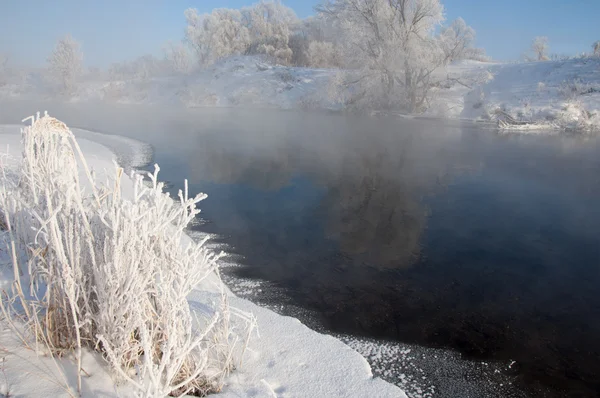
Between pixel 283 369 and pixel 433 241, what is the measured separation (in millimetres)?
3818

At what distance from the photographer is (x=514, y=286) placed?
4.71m

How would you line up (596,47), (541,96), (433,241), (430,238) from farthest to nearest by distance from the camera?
(596,47)
(541,96)
(430,238)
(433,241)

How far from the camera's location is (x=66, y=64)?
37438 millimetres

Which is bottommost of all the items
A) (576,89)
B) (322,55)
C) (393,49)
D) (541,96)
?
(541,96)

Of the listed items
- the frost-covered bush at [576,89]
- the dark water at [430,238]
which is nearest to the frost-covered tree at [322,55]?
the frost-covered bush at [576,89]

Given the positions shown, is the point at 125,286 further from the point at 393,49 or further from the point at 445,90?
the point at 445,90

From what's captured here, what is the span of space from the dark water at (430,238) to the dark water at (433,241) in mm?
21

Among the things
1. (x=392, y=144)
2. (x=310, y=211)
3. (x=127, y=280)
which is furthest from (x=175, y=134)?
(x=127, y=280)

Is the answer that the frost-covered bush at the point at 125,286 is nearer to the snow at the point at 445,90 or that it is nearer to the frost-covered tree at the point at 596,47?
the snow at the point at 445,90

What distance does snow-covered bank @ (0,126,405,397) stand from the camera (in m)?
2.21

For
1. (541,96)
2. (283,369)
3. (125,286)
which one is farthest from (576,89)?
(125,286)

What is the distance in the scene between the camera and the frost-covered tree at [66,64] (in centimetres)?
3722

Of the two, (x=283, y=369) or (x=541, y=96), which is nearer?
(x=283, y=369)

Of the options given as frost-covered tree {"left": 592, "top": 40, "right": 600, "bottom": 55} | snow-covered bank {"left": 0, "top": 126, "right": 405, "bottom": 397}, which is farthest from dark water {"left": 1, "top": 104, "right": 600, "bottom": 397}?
frost-covered tree {"left": 592, "top": 40, "right": 600, "bottom": 55}
